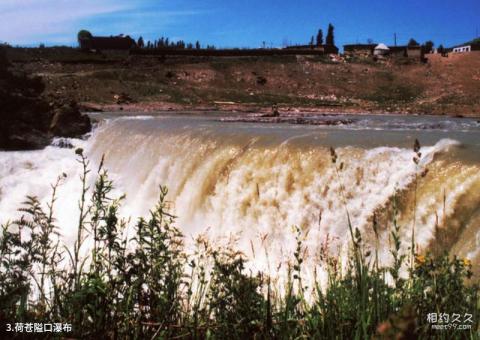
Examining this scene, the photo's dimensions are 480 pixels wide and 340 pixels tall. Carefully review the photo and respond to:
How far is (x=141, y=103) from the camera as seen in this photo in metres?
33.5

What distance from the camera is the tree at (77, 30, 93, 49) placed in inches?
2426

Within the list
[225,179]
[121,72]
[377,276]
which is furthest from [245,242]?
[121,72]

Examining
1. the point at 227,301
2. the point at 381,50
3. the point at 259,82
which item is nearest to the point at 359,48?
the point at 381,50

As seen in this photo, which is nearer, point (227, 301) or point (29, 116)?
point (227, 301)

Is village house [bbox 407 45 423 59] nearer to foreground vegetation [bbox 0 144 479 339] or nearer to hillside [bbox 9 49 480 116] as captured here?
hillside [bbox 9 49 480 116]

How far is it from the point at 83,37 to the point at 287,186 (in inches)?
2274

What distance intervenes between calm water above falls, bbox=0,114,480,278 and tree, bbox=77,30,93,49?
49.5 m

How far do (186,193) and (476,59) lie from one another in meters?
45.8

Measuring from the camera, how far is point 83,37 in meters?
62.1

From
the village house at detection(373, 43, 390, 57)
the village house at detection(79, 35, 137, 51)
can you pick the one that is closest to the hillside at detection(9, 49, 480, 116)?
the village house at detection(373, 43, 390, 57)

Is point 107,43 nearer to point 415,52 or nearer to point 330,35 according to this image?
point 330,35

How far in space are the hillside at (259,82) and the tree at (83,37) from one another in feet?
28.6

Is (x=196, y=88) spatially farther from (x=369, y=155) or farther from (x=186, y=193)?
(x=369, y=155)

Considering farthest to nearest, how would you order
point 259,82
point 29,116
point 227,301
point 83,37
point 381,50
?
point 83,37, point 381,50, point 259,82, point 29,116, point 227,301
